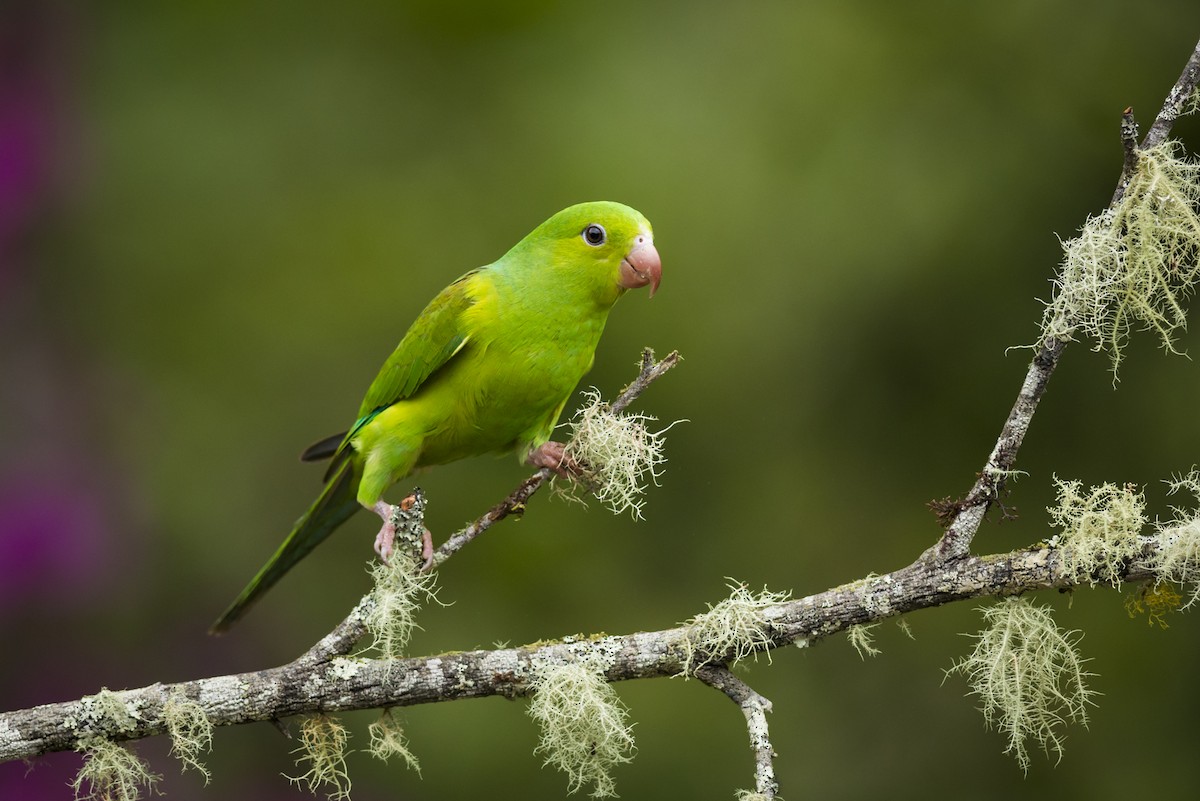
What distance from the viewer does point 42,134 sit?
442 cm

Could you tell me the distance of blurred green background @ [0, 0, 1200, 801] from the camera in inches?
162

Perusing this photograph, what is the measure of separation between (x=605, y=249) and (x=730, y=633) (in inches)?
42.9

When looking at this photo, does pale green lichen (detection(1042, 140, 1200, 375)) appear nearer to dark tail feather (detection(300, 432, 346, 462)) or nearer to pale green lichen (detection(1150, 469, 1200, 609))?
pale green lichen (detection(1150, 469, 1200, 609))

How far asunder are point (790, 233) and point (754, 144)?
0.34m

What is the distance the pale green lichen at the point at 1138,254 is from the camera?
1966 mm

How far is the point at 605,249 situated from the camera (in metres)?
2.91

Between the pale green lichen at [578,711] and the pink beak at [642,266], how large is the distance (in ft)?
3.26

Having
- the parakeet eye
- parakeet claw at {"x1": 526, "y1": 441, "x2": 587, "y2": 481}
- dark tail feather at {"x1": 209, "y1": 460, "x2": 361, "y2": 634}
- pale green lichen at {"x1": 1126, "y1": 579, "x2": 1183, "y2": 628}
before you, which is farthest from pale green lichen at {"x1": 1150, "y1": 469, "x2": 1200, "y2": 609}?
dark tail feather at {"x1": 209, "y1": 460, "x2": 361, "y2": 634}

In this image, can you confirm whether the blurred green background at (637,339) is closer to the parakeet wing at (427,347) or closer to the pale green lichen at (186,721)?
the parakeet wing at (427,347)

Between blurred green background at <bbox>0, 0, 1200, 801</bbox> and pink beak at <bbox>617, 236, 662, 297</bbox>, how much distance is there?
130 cm

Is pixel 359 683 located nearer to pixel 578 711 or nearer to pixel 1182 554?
pixel 578 711

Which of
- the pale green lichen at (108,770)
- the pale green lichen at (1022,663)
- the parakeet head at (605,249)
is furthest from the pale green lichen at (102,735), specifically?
the pale green lichen at (1022,663)

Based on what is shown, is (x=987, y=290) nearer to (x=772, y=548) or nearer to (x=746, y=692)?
(x=772, y=548)

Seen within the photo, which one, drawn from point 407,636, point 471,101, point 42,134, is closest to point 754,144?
point 471,101
